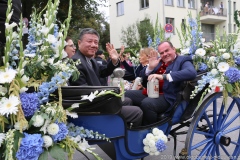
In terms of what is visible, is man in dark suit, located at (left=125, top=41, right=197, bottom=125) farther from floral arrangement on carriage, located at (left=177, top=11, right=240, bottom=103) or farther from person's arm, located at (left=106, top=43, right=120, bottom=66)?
person's arm, located at (left=106, top=43, right=120, bottom=66)

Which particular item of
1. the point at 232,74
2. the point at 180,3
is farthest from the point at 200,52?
the point at 180,3

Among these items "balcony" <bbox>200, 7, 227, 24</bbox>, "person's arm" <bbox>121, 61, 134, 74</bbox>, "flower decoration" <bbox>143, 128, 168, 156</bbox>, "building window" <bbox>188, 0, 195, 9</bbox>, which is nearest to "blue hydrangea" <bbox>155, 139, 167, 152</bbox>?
"flower decoration" <bbox>143, 128, 168, 156</bbox>

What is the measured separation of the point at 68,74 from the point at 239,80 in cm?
183

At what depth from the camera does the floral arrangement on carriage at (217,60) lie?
250 centimetres

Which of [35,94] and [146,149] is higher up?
[35,94]

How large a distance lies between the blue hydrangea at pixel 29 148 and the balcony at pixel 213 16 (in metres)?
23.8

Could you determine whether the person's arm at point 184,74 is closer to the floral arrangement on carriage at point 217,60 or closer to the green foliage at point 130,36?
the floral arrangement on carriage at point 217,60

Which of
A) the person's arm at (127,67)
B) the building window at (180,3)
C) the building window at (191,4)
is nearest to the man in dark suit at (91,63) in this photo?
the person's arm at (127,67)

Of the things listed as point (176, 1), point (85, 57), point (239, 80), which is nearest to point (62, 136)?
point (85, 57)

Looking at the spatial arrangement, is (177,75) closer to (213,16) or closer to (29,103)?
→ (29,103)

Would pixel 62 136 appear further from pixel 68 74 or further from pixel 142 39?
pixel 142 39

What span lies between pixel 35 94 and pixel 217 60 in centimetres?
190

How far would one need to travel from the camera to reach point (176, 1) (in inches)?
850

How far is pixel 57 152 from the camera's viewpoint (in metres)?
1.42
